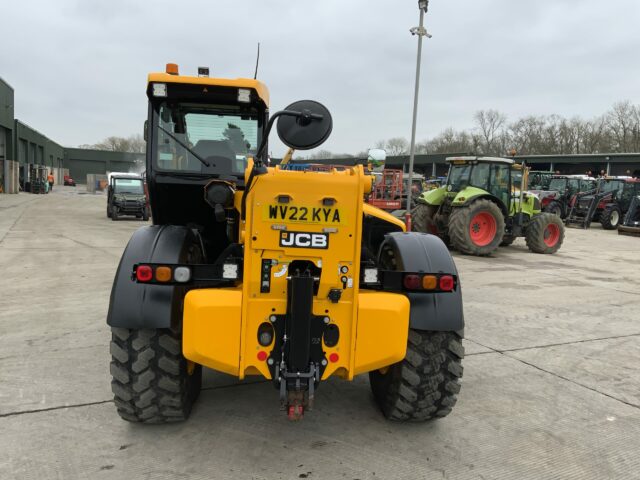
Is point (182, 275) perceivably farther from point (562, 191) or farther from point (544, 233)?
point (562, 191)

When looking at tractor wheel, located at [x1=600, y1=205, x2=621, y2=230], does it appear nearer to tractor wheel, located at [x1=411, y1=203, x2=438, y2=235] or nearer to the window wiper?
tractor wheel, located at [x1=411, y1=203, x2=438, y2=235]

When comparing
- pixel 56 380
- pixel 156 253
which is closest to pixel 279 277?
pixel 156 253

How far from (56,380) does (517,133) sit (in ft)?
241

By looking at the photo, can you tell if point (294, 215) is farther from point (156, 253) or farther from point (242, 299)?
point (156, 253)

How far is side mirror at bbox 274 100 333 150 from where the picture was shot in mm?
2668

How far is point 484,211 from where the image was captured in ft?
38.7

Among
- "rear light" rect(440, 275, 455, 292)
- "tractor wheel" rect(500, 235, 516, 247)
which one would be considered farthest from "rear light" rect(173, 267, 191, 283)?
"tractor wheel" rect(500, 235, 516, 247)

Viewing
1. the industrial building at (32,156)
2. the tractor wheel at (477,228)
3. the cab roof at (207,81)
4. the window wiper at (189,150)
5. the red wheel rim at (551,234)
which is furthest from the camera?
the industrial building at (32,156)

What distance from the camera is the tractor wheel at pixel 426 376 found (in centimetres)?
302

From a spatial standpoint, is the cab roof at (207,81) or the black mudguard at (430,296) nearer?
the black mudguard at (430,296)

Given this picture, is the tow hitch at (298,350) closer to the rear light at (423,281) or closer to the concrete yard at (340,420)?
the concrete yard at (340,420)

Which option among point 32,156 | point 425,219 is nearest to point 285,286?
point 425,219

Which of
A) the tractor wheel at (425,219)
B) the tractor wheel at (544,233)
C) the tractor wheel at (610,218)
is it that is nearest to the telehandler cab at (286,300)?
the tractor wheel at (425,219)

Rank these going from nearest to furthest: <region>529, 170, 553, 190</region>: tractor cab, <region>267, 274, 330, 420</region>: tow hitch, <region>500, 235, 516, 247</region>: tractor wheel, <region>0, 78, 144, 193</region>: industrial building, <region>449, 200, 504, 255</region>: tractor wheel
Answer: <region>267, 274, 330, 420</region>: tow hitch, <region>449, 200, 504, 255</region>: tractor wheel, <region>500, 235, 516, 247</region>: tractor wheel, <region>529, 170, 553, 190</region>: tractor cab, <region>0, 78, 144, 193</region>: industrial building
